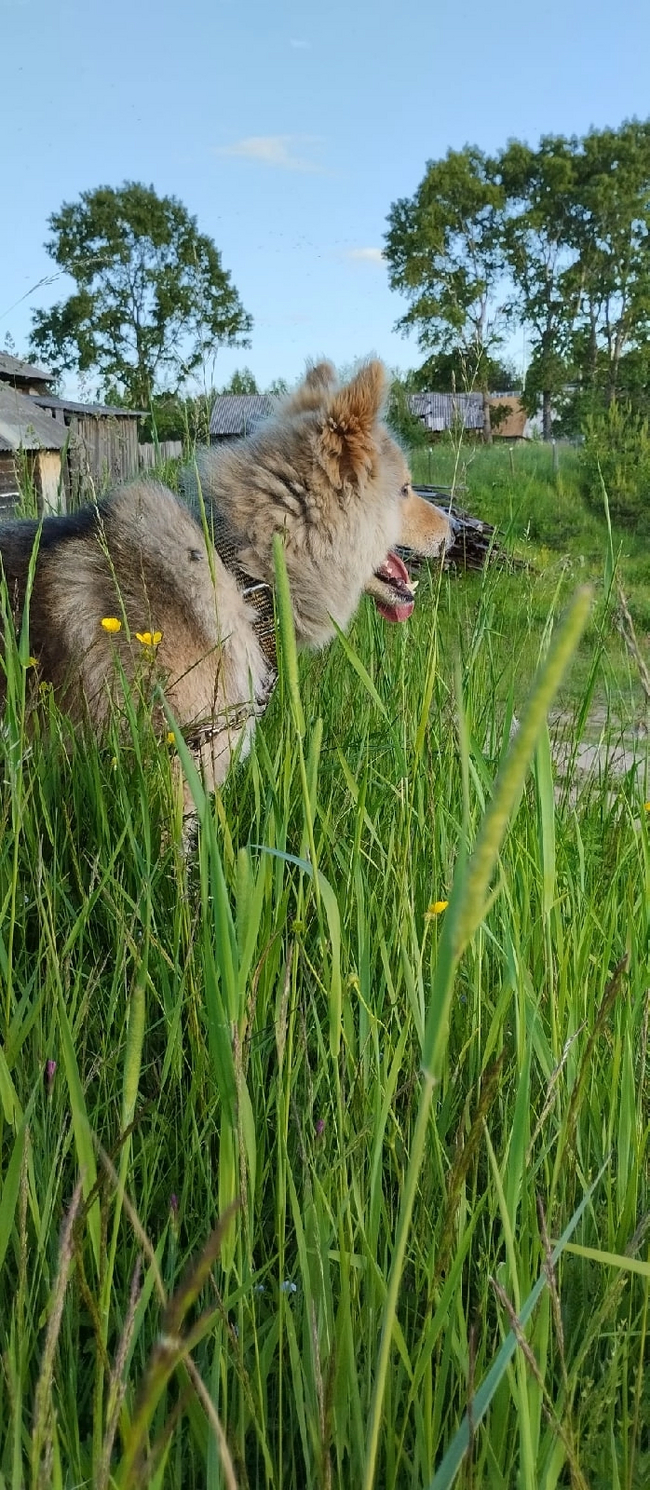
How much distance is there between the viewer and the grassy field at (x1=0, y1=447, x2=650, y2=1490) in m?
0.65

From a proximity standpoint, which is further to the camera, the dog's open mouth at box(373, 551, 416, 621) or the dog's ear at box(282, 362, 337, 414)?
the dog's open mouth at box(373, 551, 416, 621)

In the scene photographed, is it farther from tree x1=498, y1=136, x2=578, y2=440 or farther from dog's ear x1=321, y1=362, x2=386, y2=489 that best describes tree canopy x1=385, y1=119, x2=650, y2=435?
dog's ear x1=321, y1=362, x2=386, y2=489

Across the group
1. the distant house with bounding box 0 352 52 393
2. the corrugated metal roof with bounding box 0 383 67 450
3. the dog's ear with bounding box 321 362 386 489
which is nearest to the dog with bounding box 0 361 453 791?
the dog's ear with bounding box 321 362 386 489

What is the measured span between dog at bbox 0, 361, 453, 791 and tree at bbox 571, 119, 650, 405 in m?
49.0

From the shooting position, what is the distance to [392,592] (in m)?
3.79

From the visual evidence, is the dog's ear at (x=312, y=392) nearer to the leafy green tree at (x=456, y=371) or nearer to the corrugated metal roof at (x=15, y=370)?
the leafy green tree at (x=456, y=371)

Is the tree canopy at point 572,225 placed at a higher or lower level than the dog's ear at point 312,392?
higher

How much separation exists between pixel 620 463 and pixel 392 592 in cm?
1120

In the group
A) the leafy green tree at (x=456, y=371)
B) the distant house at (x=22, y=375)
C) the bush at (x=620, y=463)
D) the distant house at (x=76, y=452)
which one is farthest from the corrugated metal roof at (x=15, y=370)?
the leafy green tree at (x=456, y=371)

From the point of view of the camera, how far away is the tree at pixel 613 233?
157ft

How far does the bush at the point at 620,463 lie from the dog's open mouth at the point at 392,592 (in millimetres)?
9280

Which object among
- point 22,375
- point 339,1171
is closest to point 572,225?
point 22,375

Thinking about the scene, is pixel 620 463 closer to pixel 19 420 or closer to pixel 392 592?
pixel 19 420

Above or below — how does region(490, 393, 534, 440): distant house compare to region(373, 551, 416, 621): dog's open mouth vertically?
above
